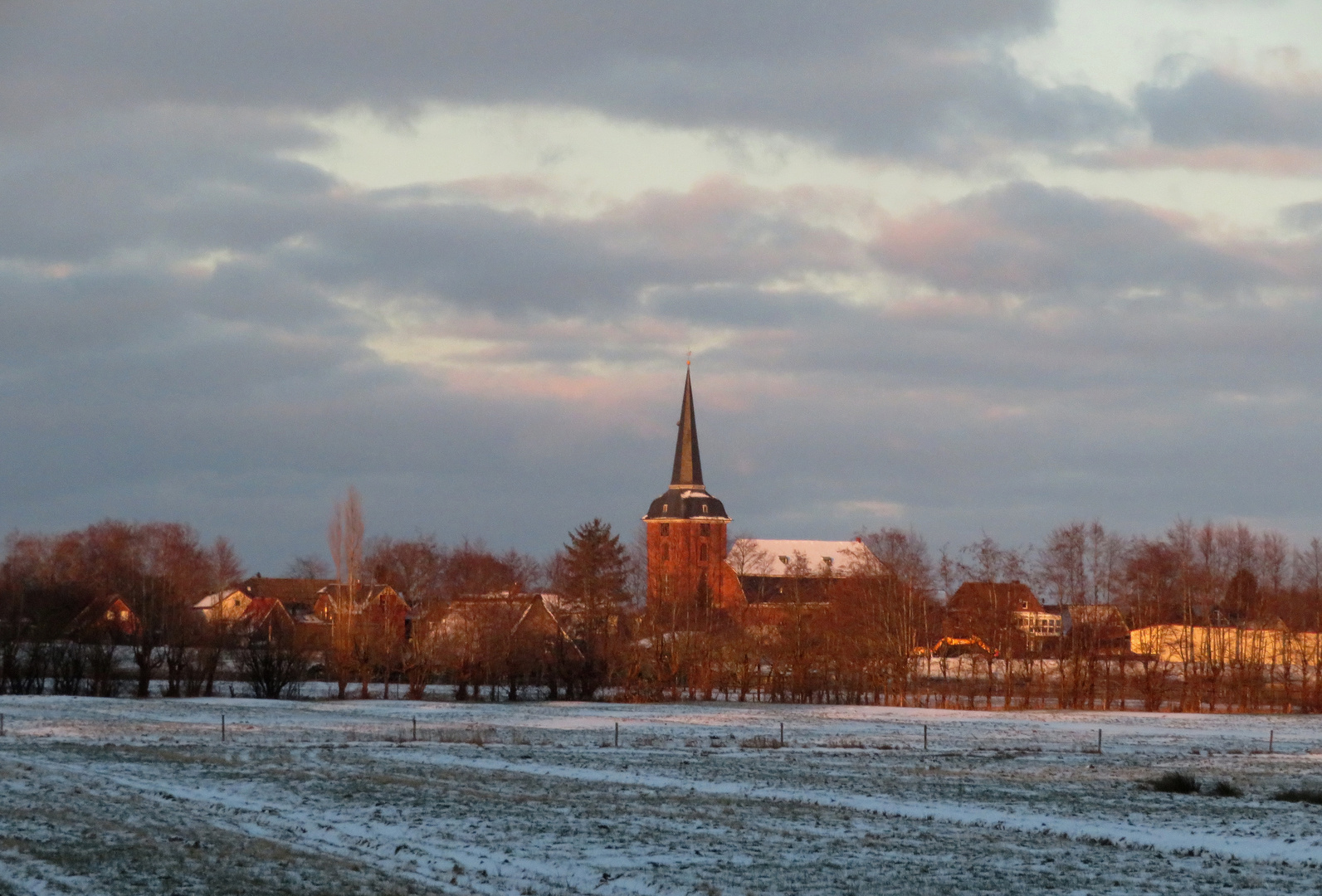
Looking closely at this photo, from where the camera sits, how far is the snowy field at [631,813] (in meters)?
20.0

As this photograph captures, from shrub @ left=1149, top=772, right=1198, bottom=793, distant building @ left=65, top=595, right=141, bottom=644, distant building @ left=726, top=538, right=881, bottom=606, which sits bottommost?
shrub @ left=1149, top=772, right=1198, bottom=793

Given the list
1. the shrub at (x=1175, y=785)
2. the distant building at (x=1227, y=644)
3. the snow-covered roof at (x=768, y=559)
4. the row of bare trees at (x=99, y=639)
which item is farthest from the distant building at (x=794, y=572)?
the shrub at (x=1175, y=785)

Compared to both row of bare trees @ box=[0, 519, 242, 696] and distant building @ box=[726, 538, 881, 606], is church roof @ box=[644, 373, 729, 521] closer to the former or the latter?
distant building @ box=[726, 538, 881, 606]

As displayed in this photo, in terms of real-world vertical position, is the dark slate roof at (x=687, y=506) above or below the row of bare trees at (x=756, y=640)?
above

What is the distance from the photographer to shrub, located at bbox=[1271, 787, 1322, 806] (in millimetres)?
31812

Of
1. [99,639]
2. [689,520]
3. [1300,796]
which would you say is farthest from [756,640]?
[689,520]

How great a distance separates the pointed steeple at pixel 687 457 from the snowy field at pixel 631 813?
132 meters

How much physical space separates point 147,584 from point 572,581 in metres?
29.3

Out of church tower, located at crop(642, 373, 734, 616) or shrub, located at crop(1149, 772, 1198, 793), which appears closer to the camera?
shrub, located at crop(1149, 772, 1198, 793)

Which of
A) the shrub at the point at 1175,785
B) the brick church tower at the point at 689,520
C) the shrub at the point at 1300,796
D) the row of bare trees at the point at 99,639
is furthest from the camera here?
the brick church tower at the point at 689,520

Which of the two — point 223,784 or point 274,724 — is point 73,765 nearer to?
point 223,784

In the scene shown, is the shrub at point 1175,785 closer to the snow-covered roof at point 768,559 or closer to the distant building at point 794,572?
the distant building at point 794,572

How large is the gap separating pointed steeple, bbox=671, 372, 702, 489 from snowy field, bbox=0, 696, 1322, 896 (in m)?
132

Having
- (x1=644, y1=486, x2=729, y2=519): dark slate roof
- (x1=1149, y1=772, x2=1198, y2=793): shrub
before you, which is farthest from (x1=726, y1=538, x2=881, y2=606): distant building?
(x1=1149, y1=772, x2=1198, y2=793): shrub
